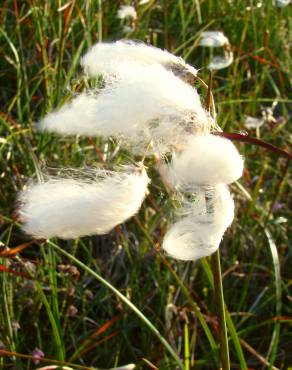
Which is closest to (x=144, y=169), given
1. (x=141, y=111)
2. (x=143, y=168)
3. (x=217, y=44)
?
(x=143, y=168)

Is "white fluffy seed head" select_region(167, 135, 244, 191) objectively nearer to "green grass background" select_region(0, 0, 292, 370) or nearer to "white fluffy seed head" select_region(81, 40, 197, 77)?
"white fluffy seed head" select_region(81, 40, 197, 77)

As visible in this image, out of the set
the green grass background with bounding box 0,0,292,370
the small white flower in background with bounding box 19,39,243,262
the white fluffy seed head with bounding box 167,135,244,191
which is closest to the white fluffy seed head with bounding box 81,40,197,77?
the small white flower in background with bounding box 19,39,243,262

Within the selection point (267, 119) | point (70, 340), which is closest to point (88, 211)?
point (70, 340)

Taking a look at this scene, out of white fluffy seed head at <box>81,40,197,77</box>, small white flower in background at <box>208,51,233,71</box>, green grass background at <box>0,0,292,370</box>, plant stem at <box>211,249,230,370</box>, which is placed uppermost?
white fluffy seed head at <box>81,40,197,77</box>

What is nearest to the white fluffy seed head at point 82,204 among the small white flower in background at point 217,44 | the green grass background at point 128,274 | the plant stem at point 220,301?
the plant stem at point 220,301

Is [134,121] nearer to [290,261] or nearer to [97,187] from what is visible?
[97,187]
